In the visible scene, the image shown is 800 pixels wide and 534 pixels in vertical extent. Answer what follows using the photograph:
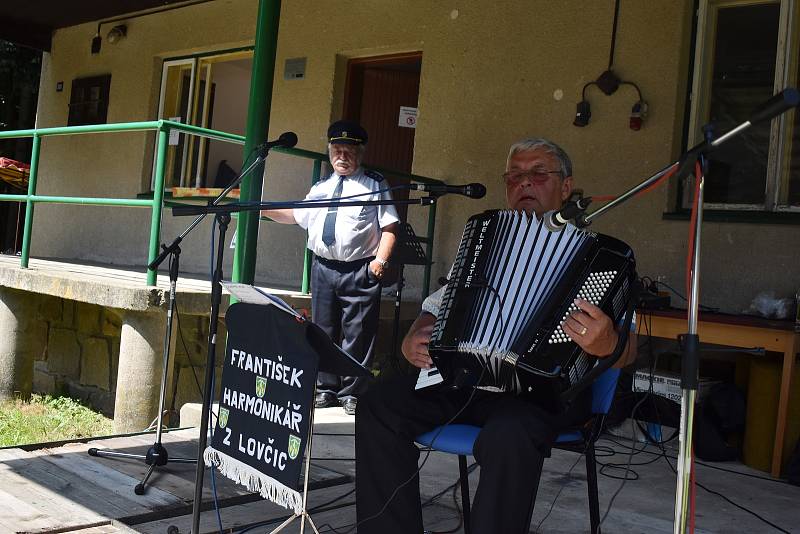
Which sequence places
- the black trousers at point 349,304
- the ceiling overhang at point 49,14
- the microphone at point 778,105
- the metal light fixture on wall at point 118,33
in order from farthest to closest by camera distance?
the metal light fixture on wall at point 118,33 → the ceiling overhang at point 49,14 → the black trousers at point 349,304 → the microphone at point 778,105

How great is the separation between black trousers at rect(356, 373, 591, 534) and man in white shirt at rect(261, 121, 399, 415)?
5.87 ft

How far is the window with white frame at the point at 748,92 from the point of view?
4434 mm

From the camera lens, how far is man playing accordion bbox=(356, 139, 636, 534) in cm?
211

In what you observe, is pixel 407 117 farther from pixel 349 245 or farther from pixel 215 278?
pixel 215 278

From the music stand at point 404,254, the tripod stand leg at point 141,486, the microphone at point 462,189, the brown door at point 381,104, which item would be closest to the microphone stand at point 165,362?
the tripod stand leg at point 141,486

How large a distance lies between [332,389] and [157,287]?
1.14 m

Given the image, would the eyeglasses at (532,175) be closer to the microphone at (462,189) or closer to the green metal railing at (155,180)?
the microphone at (462,189)

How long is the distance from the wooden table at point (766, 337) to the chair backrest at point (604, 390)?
4.78 ft

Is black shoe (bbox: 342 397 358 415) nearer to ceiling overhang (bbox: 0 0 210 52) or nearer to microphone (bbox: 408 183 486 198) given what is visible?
microphone (bbox: 408 183 486 198)

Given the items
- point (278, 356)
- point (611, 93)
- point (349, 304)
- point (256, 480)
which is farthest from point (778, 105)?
point (611, 93)

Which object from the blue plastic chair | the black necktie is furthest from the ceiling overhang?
the blue plastic chair

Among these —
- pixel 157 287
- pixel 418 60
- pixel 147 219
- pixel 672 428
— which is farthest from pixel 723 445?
pixel 147 219

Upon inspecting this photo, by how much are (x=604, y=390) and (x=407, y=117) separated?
4.16 metres

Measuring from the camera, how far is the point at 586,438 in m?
2.36
